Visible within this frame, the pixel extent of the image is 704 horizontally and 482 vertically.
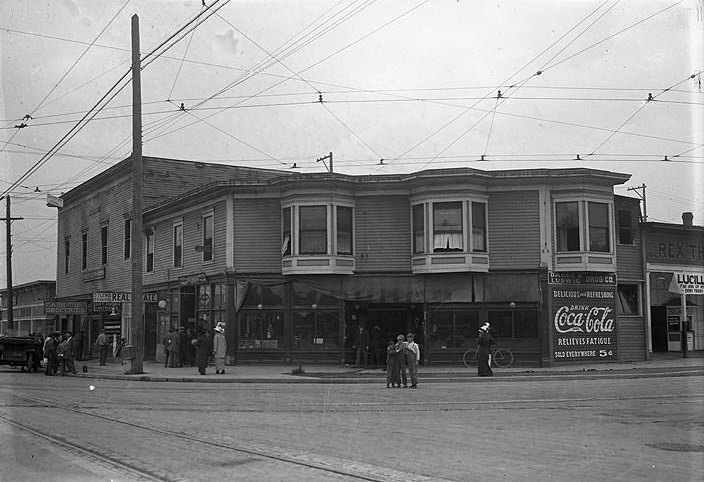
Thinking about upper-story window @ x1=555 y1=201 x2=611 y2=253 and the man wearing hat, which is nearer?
the man wearing hat

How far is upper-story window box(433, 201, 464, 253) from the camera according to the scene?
29891 mm

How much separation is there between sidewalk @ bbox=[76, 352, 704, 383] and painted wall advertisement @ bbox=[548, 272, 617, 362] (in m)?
0.65

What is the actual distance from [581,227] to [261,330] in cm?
1279

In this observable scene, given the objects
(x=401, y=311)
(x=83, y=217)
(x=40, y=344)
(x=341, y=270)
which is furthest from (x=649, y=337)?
(x=83, y=217)

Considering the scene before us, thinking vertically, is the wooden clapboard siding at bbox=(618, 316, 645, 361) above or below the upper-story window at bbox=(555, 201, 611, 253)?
below

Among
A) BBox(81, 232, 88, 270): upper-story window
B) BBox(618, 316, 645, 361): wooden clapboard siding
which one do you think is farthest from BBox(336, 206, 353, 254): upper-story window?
BBox(81, 232, 88, 270): upper-story window

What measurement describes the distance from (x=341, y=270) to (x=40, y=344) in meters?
14.4

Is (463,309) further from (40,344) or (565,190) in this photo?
(40,344)

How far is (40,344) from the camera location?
3506 centimetres

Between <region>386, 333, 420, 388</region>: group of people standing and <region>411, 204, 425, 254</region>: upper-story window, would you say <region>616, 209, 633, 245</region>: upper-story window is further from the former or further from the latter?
<region>386, 333, 420, 388</region>: group of people standing

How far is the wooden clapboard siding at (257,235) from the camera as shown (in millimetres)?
31594

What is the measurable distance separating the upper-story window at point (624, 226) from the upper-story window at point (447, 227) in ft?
22.6

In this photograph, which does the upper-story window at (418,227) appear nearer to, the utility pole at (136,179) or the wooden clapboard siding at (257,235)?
the wooden clapboard siding at (257,235)

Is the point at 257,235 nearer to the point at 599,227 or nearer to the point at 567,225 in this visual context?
the point at 567,225
